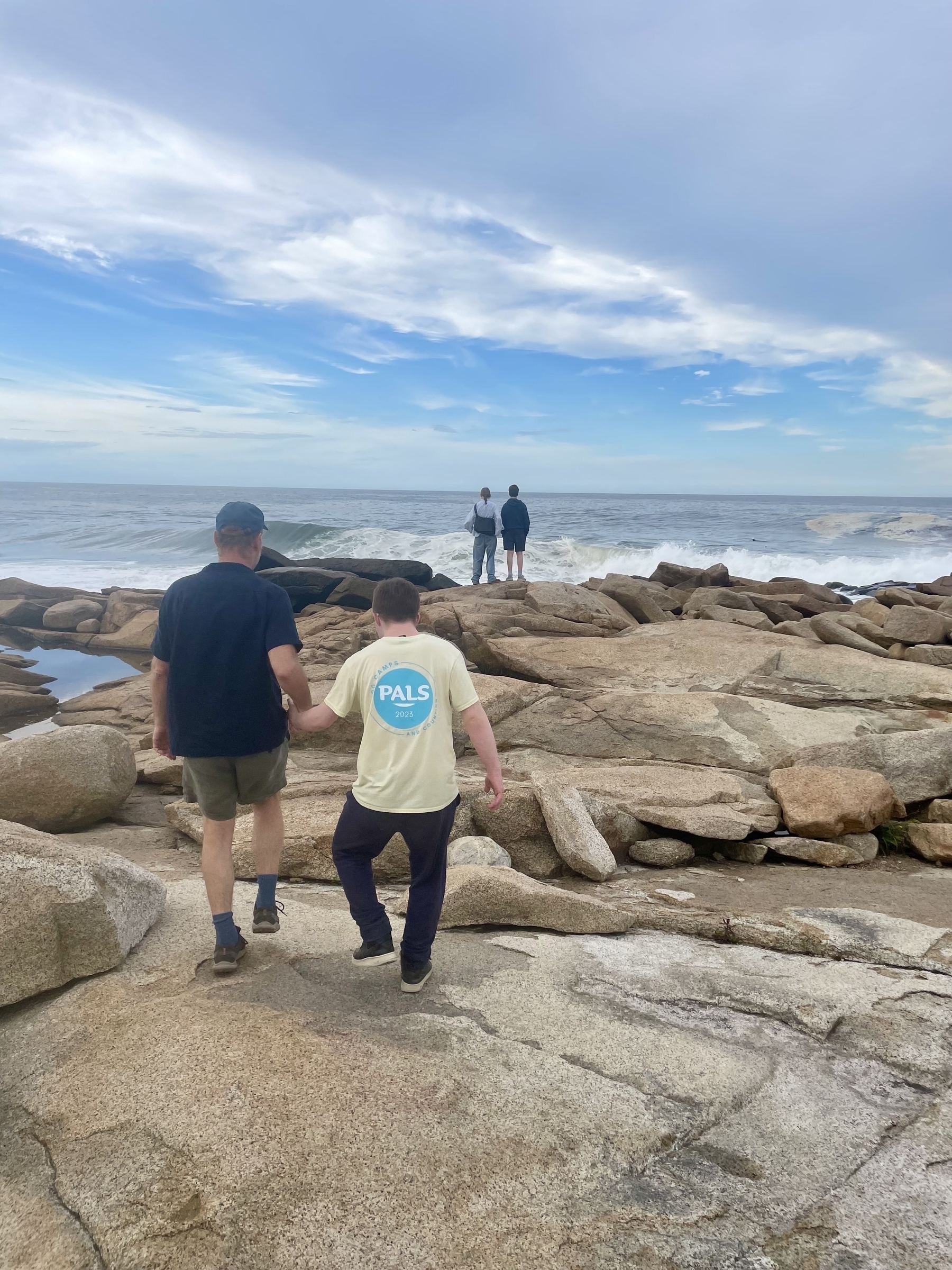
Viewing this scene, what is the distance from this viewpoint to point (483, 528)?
704 inches

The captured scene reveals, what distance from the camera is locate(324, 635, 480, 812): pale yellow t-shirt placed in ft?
10.1

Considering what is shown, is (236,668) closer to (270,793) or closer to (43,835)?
(270,793)

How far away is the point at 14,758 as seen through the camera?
572 cm

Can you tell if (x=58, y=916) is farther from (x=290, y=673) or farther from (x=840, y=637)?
(x=840, y=637)

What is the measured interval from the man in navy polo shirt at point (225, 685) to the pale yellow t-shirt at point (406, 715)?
0.34 meters

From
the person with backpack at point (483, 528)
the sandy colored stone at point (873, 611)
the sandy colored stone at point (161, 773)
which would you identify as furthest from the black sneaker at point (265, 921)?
the person with backpack at point (483, 528)

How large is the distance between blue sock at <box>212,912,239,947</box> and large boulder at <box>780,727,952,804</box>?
4350 millimetres

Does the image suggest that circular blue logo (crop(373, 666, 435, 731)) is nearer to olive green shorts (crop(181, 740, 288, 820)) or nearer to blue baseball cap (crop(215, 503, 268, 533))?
olive green shorts (crop(181, 740, 288, 820))

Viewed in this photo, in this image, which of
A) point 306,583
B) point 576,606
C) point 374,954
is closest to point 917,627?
point 576,606

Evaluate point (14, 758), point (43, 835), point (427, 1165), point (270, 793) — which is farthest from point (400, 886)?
point (14, 758)

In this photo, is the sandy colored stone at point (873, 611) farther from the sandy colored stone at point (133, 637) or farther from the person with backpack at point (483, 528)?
the sandy colored stone at point (133, 637)

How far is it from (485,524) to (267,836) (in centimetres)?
1457

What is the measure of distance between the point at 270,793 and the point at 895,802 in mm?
4378

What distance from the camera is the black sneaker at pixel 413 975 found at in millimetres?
3154
